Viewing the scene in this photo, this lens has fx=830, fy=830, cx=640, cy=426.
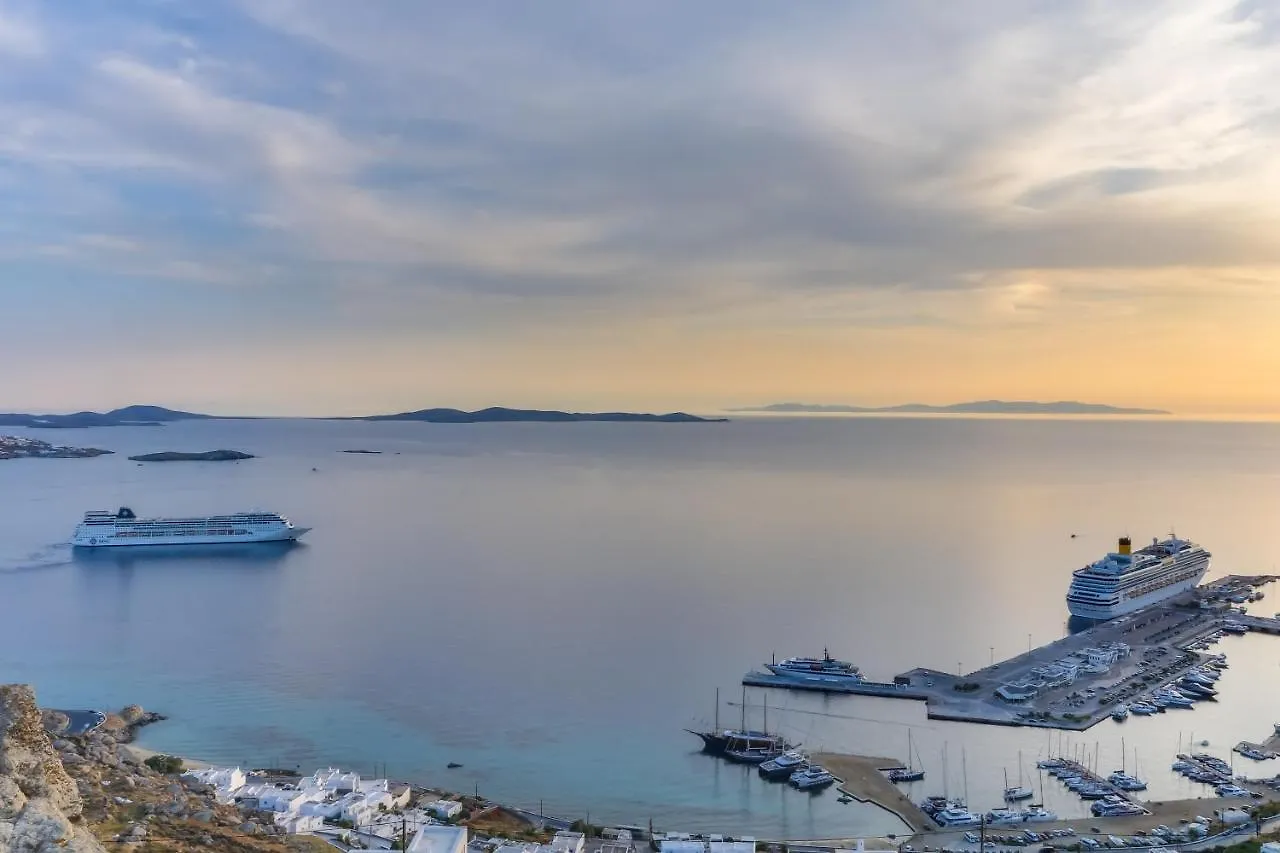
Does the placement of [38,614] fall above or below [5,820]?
below

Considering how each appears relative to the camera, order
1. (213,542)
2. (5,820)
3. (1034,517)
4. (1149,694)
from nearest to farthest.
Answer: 1. (5,820)
2. (1149,694)
3. (213,542)
4. (1034,517)

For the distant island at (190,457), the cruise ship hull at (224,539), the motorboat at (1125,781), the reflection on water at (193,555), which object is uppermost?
the distant island at (190,457)

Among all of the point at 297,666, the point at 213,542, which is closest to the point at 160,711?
the point at 297,666

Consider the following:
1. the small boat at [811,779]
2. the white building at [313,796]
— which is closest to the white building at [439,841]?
the white building at [313,796]

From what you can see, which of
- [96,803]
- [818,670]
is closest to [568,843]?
[96,803]

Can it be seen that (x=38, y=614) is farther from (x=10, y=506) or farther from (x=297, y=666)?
(x=10, y=506)

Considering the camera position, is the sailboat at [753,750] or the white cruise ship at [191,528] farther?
the white cruise ship at [191,528]

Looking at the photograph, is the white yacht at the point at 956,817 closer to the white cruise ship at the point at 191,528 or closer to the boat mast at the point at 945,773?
the boat mast at the point at 945,773
